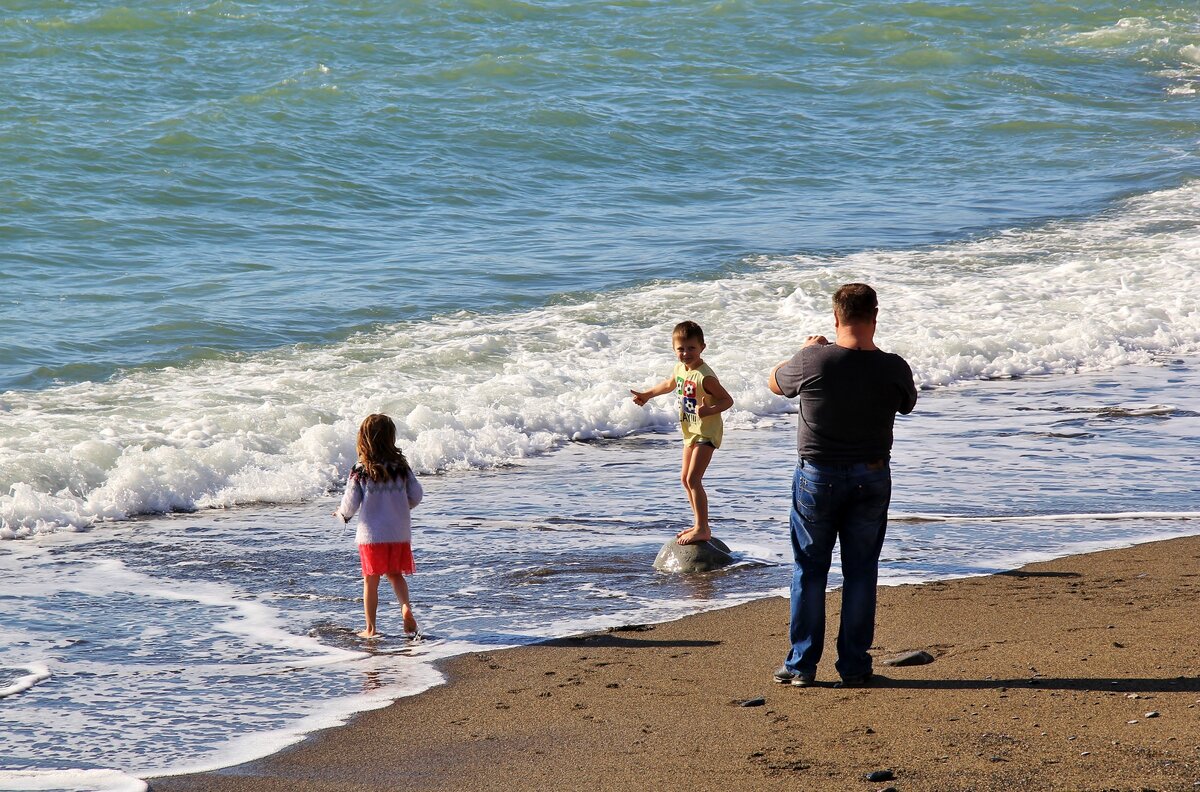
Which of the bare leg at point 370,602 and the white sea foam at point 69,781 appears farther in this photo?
the bare leg at point 370,602

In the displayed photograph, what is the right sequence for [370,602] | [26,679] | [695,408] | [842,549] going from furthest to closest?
[695,408] → [370,602] → [26,679] → [842,549]

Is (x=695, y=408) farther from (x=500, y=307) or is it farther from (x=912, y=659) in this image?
(x=500, y=307)

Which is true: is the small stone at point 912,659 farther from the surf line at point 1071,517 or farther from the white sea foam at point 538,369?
the white sea foam at point 538,369

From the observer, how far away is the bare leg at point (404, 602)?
6.52 metres

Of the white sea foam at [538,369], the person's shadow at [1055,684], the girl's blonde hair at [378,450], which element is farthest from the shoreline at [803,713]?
the white sea foam at [538,369]

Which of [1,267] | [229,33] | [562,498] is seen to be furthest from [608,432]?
[229,33]

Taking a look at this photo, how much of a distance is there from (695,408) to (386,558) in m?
1.90

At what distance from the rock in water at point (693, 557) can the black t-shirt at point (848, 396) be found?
7.19 ft

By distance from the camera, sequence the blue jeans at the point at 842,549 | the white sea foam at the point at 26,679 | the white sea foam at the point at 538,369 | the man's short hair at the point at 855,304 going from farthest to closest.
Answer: the white sea foam at the point at 538,369
the white sea foam at the point at 26,679
the blue jeans at the point at 842,549
the man's short hair at the point at 855,304

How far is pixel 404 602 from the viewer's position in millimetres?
6605

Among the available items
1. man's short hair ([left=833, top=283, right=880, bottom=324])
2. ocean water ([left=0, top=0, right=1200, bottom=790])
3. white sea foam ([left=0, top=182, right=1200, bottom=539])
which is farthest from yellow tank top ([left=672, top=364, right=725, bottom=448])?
white sea foam ([left=0, top=182, right=1200, bottom=539])

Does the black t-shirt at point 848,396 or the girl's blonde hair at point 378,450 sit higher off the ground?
the black t-shirt at point 848,396

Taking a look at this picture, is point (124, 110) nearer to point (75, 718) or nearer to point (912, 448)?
point (912, 448)

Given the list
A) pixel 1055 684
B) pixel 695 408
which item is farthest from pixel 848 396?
pixel 695 408
